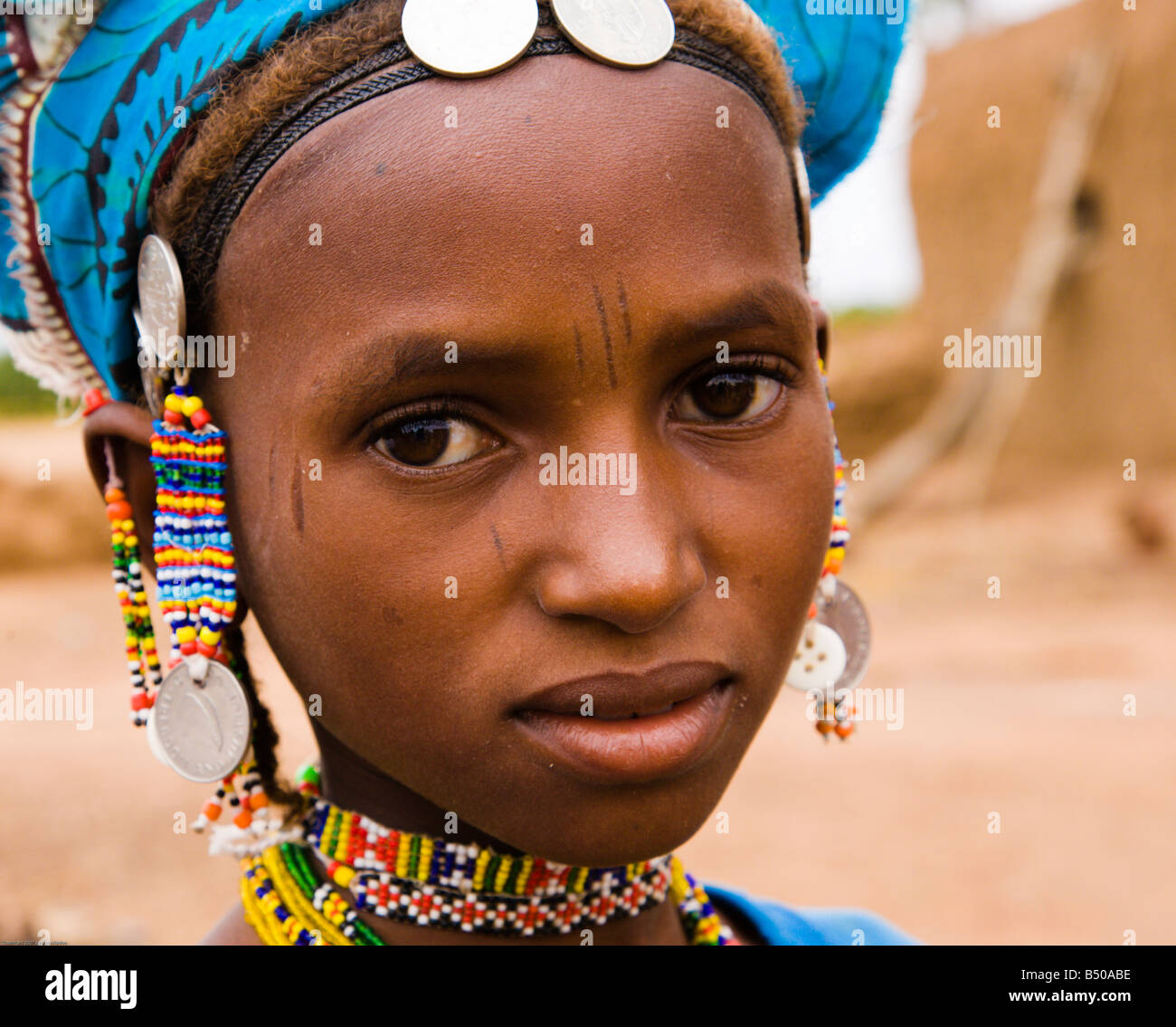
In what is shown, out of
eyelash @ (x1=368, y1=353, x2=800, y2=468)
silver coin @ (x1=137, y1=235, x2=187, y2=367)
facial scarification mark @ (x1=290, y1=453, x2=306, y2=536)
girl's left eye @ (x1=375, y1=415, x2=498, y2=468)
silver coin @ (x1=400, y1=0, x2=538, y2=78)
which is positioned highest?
silver coin @ (x1=400, y1=0, x2=538, y2=78)

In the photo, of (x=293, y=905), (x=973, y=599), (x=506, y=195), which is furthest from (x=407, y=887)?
(x=973, y=599)

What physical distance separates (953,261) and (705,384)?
44.7ft

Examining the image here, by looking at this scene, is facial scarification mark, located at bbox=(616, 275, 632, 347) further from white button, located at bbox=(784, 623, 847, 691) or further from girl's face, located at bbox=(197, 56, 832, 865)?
white button, located at bbox=(784, 623, 847, 691)

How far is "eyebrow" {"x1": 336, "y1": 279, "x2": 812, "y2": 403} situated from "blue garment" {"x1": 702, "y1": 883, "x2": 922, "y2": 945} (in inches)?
47.2

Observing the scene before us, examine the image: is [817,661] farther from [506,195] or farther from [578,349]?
[506,195]

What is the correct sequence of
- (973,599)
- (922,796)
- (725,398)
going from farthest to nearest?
(973,599)
(922,796)
(725,398)

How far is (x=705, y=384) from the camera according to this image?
156 centimetres

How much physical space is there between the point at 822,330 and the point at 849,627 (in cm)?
51

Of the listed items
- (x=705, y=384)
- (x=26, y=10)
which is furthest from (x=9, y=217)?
(x=705, y=384)

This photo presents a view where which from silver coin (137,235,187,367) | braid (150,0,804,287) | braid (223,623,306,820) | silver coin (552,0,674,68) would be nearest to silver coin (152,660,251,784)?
braid (223,623,306,820)

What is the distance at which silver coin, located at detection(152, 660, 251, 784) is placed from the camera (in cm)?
166

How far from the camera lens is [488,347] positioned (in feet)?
4.51

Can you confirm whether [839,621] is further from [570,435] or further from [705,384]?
[570,435]

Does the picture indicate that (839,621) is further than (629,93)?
Yes
